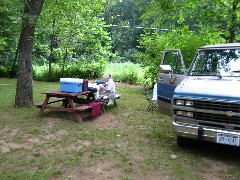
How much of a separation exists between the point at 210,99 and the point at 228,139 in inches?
28.5

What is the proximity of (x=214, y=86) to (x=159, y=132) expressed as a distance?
2.31 m

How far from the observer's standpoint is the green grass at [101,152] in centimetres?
448

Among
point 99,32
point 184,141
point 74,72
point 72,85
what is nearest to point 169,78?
point 184,141

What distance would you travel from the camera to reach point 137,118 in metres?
8.29

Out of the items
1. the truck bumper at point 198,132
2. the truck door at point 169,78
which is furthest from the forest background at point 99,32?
the truck bumper at point 198,132

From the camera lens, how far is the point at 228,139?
Result: 15.2 ft

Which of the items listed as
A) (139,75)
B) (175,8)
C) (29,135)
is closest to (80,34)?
(139,75)

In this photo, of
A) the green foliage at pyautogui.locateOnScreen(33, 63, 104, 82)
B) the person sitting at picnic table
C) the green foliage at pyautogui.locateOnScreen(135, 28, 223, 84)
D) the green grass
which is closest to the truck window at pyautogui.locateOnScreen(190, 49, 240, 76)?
the green grass

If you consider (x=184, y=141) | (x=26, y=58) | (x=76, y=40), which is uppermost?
(x=76, y=40)

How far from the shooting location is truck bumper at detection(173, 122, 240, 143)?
15.6 ft

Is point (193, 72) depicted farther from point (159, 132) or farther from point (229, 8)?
point (229, 8)

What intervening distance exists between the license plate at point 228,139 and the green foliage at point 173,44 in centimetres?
645

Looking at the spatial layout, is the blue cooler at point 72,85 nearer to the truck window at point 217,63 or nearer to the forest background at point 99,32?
the forest background at point 99,32

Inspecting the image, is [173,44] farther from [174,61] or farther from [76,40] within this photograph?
[76,40]
